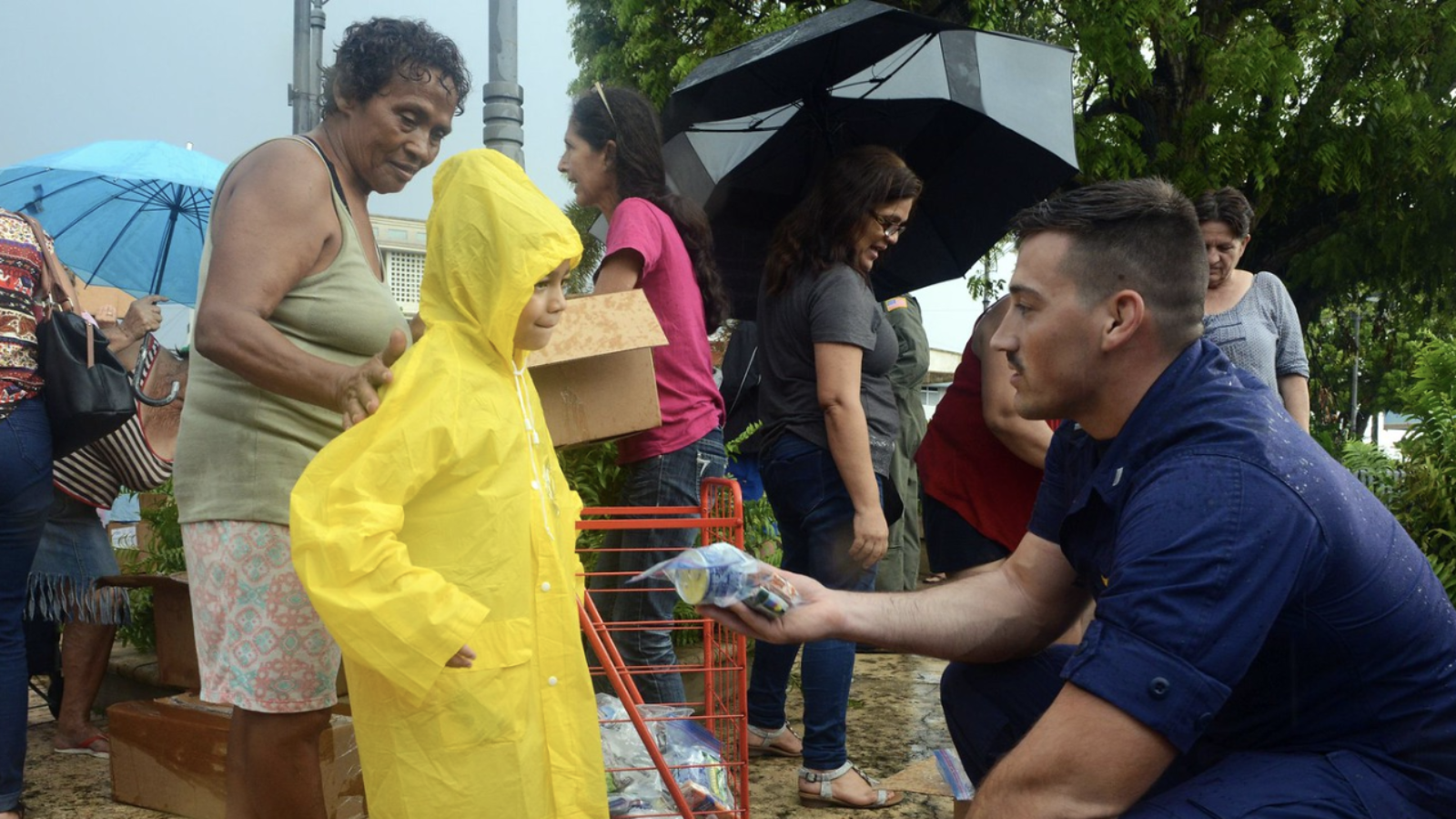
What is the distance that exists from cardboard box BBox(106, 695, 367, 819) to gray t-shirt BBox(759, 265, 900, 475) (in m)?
1.66

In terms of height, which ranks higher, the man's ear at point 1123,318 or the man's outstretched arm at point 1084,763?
the man's ear at point 1123,318

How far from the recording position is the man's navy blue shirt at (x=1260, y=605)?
1.64m

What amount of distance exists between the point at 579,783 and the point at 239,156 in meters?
1.48

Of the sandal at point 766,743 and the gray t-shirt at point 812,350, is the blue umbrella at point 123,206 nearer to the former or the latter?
the gray t-shirt at point 812,350

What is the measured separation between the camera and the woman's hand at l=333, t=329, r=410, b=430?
2.20 m

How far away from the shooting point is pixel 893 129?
195 inches

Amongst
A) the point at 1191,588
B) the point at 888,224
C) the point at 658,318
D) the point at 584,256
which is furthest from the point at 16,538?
the point at 584,256

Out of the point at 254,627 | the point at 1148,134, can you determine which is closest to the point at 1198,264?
the point at 254,627

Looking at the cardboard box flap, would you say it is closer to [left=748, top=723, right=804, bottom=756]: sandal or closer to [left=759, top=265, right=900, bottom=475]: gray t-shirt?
[left=759, top=265, right=900, bottom=475]: gray t-shirt

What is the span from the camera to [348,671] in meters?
2.27

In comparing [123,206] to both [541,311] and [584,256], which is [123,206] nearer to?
[541,311]

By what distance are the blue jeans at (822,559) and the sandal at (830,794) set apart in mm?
24

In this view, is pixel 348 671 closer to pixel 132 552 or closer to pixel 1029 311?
pixel 1029 311

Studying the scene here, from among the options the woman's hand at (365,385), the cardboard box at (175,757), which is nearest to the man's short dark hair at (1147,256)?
the woman's hand at (365,385)
